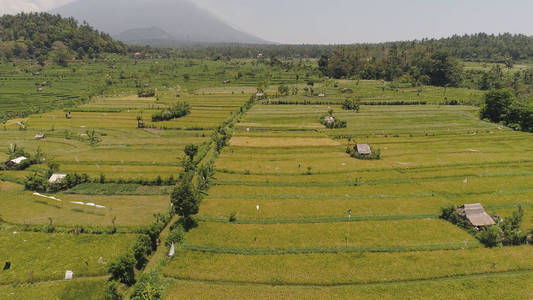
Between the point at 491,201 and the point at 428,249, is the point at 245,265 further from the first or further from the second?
the point at 491,201

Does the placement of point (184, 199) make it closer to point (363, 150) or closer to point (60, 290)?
point (60, 290)

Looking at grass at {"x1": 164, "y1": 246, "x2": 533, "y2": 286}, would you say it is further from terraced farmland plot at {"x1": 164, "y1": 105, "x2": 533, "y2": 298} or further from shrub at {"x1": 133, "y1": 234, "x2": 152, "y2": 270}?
shrub at {"x1": 133, "y1": 234, "x2": 152, "y2": 270}

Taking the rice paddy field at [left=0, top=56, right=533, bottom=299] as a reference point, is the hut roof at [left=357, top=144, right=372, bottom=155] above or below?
above

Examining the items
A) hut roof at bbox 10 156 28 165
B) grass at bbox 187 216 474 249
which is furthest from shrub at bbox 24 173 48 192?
grass at bbox 187 216 474 249

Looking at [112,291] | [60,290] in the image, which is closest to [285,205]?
[112,291]

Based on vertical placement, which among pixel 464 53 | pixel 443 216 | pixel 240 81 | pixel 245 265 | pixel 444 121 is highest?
pixel 464 53

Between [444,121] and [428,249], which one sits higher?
[444,121]

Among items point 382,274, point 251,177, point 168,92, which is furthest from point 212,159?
point 168,92
